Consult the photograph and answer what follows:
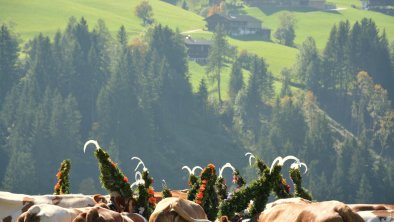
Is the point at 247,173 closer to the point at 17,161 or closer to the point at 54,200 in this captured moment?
the point at 17,161

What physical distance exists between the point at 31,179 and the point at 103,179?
163674 mm

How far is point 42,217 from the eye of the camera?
25.8m

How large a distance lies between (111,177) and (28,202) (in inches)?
85.9

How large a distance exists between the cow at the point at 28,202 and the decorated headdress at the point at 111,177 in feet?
1.46

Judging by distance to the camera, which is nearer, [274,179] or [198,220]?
[198,220]

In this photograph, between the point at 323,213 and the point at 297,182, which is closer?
the point at 323,213

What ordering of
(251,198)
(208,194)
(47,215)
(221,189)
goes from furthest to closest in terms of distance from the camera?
1. (221,189)
2. (208,194)
3. (251,198)
4. (47,215)

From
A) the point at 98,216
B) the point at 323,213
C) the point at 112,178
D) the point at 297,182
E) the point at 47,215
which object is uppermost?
the point at 323,213

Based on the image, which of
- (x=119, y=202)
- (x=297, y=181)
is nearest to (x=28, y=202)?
(x=119, y=202)

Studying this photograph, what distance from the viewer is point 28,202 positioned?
29.7 metres

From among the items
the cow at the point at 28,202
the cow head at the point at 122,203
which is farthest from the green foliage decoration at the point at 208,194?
the cow at the point at 28,202

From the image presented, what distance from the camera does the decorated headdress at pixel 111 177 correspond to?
30556 millimetres

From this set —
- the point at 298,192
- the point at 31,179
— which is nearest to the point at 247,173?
the point at 31,179

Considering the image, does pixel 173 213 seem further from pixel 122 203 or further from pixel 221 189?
pixel 221 189
